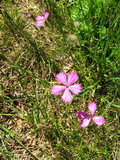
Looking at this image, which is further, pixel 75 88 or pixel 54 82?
pixel 54 82

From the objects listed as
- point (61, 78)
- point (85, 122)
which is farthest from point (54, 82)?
point (85, 122)

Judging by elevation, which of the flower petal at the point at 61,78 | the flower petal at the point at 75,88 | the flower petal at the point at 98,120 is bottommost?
the flower petal at the point at 98,120

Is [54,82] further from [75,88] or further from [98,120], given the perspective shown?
[98,120]

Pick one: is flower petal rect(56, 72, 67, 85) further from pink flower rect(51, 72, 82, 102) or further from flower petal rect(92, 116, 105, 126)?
flower petal rect(92, 116, 105, 126)

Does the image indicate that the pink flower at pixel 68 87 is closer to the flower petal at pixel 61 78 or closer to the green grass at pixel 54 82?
the flower petal at pixel 61 78

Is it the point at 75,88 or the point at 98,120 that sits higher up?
the point at 75,88

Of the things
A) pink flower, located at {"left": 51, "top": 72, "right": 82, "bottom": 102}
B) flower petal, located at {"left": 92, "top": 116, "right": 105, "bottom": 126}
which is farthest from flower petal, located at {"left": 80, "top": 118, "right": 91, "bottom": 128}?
pink flower, located at {"left": 51, "top": 72, "right": 82, "bottom": 102}

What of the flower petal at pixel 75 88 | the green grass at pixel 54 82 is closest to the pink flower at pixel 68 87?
the flower petal at pixel 75 88

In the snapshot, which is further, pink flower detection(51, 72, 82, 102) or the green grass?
the green grass

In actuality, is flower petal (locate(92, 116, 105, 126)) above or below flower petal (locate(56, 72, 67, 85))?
below
